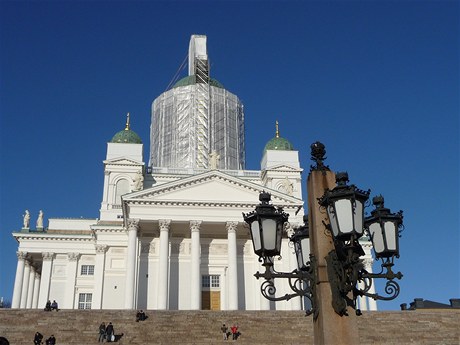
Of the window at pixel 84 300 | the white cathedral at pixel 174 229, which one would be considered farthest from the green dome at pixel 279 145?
the window at pixel 84 300

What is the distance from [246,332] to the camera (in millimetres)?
28141

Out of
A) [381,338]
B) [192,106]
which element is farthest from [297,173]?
[381,338]

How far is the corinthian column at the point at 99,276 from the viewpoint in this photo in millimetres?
43722

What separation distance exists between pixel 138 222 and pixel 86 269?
13.4 metres

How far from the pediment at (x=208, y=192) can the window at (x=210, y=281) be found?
6.64 meters

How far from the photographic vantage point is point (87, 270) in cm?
5103

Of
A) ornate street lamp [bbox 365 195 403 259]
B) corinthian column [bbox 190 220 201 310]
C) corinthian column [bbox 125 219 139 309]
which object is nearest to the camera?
ornate street lamp [bbox 365 195 403 259]

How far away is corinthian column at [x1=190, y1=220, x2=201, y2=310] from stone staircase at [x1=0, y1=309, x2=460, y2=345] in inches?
315

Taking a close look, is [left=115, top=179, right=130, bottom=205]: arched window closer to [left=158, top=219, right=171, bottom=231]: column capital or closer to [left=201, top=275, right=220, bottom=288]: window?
[left=158, top=219, right=171, bottom=231]: column capital

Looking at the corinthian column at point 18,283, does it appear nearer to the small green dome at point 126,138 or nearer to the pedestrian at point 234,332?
the small green dome at point 126,138

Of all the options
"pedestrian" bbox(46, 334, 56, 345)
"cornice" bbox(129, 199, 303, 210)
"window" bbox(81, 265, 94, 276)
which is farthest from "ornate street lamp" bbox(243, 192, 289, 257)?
"window" bbox(81, 265, 94, 276)

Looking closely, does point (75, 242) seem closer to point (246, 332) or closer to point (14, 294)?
point (14, 294)

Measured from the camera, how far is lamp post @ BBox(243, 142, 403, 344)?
21.6 ft

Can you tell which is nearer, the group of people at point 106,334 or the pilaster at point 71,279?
the group of people at point 106,334
